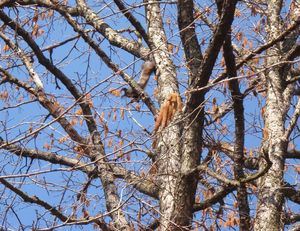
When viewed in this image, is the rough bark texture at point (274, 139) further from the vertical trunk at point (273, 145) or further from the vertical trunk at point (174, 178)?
the vertical trunk at point (174, 178)

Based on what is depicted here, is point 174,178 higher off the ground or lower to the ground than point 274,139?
lower

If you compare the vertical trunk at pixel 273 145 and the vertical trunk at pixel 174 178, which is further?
the vertical trunk at pixel 273 145

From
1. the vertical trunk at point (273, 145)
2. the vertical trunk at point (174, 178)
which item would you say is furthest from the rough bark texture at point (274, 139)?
the vertical trunk at point (174, 178)

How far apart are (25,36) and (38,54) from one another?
0.99 ft

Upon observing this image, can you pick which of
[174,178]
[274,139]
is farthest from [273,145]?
[174,178]

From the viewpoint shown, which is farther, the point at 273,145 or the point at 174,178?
the point at 273,145

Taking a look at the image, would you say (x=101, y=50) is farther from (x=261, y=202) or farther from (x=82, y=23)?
(x=261, y=202)

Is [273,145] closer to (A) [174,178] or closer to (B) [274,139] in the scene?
(B) [274,139]

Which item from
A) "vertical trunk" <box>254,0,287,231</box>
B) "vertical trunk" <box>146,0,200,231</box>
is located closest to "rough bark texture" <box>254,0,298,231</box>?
"vertical trunk" <box>254,0,287,231</box>

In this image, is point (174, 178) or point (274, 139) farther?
point (274, 139)

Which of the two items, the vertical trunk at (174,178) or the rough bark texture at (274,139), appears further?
the rough bark texture at (274,139)

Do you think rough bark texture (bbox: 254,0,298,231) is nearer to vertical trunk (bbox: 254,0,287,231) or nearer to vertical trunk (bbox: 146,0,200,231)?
vertical trunk (bbox: 254,0,287,231)

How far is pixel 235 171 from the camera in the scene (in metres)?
5.73

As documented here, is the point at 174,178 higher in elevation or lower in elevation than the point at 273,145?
lower
